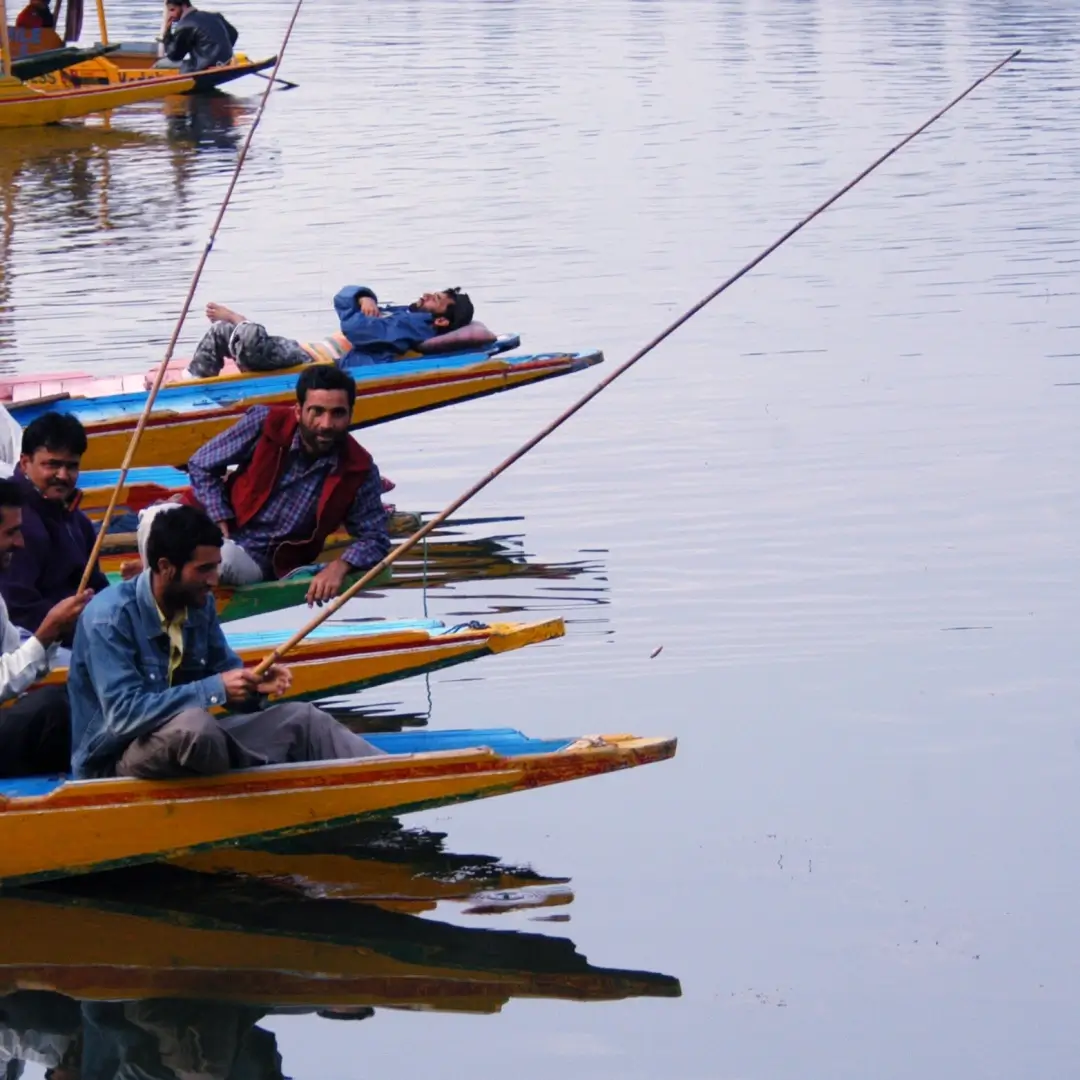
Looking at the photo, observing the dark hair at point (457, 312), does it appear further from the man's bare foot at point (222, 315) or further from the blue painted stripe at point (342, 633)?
the blue painted stripe at point (342, 633)

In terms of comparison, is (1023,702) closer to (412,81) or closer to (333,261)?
A: (333,261)

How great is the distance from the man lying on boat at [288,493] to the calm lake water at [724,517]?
0.59 metres

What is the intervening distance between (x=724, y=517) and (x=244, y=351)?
2.12 metres

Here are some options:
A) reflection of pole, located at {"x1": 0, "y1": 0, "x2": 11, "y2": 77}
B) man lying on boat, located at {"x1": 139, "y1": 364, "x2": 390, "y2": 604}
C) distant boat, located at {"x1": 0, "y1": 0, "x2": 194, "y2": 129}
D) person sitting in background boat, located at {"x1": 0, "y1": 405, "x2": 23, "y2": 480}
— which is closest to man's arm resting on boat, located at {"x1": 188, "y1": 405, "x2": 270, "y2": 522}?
man lying on boat, located at {"x1": 139, "y1": 364, "x2": 390, "y2": 604}

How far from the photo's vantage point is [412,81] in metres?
24.8

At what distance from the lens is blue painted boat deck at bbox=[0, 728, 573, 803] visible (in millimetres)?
5402

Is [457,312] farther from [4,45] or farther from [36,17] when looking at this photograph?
[36,17]

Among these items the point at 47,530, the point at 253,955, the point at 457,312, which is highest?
the point at 47,530

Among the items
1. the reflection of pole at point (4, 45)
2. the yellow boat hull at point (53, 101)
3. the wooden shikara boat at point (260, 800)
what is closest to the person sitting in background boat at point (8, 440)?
the wooden shikara boat at point (260, 800)

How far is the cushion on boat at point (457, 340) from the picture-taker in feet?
31.7

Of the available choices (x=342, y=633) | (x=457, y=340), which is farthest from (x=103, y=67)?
(x=342, y=633)

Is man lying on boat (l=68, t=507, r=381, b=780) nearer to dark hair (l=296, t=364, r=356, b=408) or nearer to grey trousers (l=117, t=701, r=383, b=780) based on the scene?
grey trousers (l=117, t=701, r=383, b=780)

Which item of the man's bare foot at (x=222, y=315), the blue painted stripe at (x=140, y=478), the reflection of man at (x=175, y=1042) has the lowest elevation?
the reflection of man at (x=175, y=1042)

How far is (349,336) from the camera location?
9.64 m
